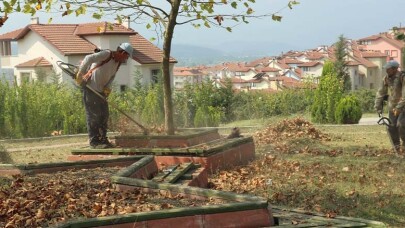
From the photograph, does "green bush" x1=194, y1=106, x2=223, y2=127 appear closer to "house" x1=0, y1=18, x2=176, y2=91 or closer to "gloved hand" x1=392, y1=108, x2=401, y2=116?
"gloved hand" x1=392, y1=108, x2=401, y2=116

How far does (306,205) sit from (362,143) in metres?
7.63

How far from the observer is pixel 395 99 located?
12.8 m

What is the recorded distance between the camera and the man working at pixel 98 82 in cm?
1170

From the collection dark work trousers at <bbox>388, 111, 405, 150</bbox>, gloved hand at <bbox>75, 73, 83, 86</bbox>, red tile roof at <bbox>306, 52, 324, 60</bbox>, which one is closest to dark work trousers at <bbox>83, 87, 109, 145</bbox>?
gloved hand at <bbox>75, 73, 83, 86</bbox>

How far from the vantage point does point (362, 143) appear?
15.5 metres

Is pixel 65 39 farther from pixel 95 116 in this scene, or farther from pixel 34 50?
pixel 95 116

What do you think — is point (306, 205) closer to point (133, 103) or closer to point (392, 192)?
point (392, 192)

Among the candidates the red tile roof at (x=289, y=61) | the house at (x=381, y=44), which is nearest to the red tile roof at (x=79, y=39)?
the house at (x=381, y=44)

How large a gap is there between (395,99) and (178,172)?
5339 millimetres

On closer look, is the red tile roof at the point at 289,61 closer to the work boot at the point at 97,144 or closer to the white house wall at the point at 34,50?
the white house wall at the point at 34,50

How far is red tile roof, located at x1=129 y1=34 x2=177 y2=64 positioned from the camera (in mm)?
55500

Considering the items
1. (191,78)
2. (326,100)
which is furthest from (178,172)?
(191,78)

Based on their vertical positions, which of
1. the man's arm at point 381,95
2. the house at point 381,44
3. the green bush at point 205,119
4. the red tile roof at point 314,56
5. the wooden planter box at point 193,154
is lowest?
the wooden planter box at point 193,154

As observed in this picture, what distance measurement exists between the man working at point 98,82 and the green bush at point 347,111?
14.5 metres
